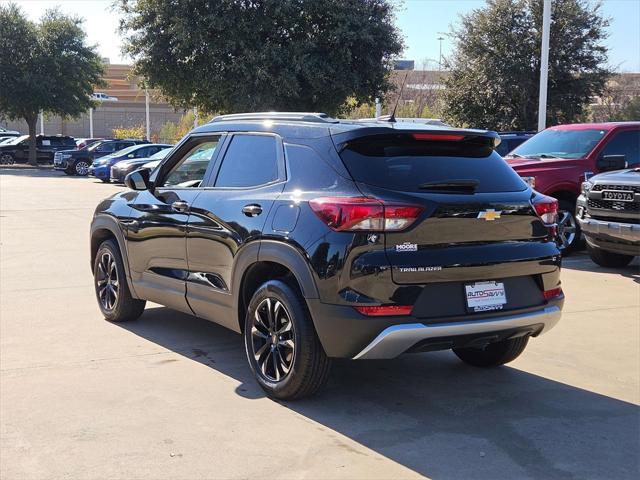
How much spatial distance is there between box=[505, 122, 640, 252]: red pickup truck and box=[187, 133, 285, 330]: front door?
6325mm

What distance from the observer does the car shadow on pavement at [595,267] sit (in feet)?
32.5

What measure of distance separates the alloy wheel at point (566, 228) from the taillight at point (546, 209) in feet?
20.5

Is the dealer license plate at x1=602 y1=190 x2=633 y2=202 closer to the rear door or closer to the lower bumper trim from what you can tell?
the rear door

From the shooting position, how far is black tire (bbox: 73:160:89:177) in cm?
3319

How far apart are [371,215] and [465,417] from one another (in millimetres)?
1454

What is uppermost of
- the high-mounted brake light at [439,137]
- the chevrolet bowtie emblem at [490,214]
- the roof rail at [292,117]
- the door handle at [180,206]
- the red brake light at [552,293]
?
the roof rail at [292,117]

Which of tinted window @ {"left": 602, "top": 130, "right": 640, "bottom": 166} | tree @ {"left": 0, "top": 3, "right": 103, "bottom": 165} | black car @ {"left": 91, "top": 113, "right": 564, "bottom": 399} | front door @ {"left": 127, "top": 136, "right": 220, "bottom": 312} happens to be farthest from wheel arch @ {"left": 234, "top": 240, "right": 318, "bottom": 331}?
tree @ {"left": 0, "top": 3, "right": 103, "bottom": 165}

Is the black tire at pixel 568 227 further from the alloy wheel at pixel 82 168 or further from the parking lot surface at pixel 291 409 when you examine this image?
the alloy wheel at pixel 82 168

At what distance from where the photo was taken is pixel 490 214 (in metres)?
4.52

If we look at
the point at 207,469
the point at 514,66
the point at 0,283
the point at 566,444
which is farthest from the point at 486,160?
the point at 514,66

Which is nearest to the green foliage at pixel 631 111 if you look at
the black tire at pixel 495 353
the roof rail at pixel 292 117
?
the black tire at pixel 495 353

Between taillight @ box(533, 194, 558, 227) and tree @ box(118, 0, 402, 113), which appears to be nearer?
taillight @ box(533, 194, 558, 227)

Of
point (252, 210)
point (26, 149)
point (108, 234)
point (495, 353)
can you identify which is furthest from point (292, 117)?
point (26, 149)

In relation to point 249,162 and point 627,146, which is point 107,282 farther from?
point 627,146
